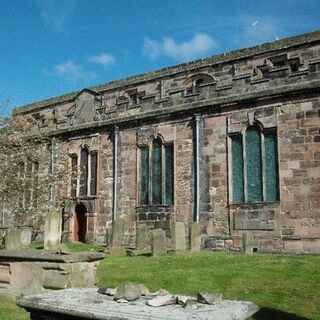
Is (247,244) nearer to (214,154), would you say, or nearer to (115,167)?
(214,154)

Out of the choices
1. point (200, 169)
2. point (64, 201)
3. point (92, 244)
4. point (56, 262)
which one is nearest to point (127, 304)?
point (56, 262)

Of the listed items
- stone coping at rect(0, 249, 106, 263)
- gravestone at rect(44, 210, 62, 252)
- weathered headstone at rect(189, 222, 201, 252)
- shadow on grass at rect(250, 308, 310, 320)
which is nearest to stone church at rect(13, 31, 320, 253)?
weathered headstone at rect(189, 222, 201, 252)

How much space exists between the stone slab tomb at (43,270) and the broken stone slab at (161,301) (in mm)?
3749

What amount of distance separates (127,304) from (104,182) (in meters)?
15.8

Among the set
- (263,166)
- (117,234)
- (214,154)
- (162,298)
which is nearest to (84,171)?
(117,234)

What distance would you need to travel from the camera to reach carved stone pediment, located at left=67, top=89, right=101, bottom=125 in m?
21.5

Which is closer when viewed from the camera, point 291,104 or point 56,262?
point 56,262

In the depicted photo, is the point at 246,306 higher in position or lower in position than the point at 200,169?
lower

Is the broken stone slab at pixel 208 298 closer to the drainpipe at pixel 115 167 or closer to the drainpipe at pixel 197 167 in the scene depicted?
the drainpipe at pixel 197 167

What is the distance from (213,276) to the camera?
9.59 metres

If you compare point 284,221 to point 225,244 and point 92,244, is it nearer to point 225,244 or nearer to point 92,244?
point 225,244

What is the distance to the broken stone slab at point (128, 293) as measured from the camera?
12.8ft

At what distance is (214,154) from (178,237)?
11.7ft

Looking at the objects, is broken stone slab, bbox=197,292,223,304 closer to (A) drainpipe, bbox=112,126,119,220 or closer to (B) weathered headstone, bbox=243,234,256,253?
(B) weathered headstone, bbox=243,234,256,253
